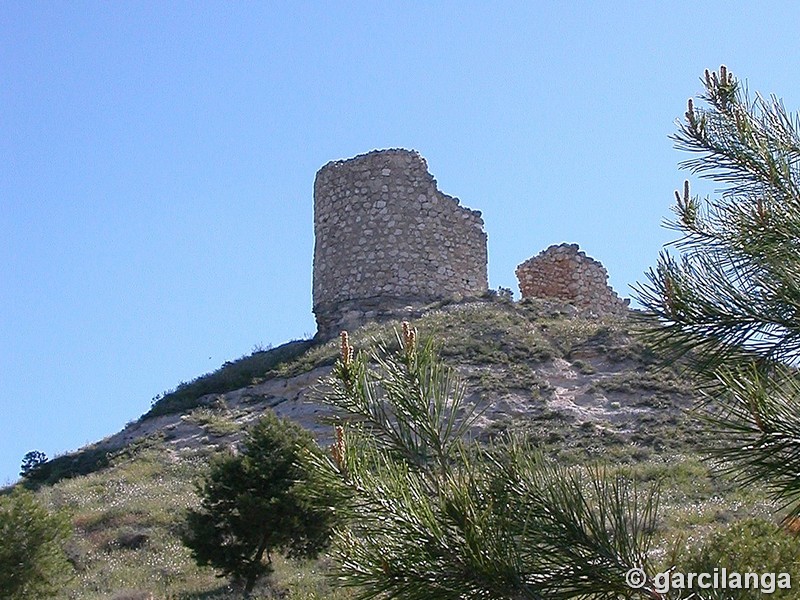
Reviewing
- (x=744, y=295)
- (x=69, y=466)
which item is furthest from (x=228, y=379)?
(x=744, y=295)

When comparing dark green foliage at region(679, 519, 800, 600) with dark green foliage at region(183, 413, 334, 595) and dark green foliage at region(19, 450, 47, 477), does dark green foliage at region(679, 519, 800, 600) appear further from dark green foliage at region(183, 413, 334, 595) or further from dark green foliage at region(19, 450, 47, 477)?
dark green foliage at region(19, 450, 47, 477)

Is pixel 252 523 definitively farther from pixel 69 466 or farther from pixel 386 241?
pixel 386 241

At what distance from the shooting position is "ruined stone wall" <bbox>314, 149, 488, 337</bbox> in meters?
21.2

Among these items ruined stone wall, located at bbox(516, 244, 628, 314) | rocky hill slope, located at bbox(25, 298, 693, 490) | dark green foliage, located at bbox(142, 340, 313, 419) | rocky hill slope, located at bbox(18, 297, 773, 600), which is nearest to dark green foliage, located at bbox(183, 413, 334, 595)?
rocky hill slope, located at bbox(18, 297, 773, 600)

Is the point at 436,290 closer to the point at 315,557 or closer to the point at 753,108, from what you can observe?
the point at 315,557

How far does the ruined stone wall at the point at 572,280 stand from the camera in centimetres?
2317

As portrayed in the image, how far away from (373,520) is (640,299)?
119cm

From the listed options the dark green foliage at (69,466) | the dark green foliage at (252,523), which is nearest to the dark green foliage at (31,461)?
the dark green foliage at (69,466)

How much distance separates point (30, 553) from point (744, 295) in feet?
24.8

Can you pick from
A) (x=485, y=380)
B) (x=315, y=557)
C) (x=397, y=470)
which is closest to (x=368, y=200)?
(x=485, y=380)

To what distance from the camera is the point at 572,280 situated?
23219mm

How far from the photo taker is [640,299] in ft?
12.8

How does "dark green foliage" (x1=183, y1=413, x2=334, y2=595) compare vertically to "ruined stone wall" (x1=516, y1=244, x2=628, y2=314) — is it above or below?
below

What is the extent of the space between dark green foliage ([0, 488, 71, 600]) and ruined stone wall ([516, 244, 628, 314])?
14593 mm
